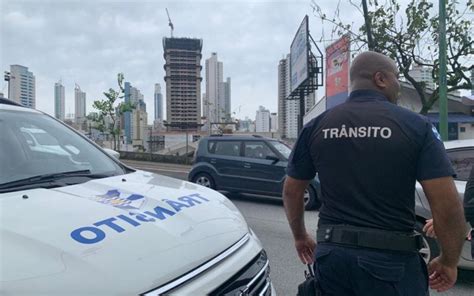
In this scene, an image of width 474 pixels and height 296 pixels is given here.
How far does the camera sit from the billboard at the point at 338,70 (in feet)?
48.8

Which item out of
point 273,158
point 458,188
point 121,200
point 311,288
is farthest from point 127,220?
point 273,158

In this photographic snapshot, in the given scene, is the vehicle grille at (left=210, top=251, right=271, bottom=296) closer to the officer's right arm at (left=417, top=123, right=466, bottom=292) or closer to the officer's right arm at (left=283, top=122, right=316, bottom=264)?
the officer's right arm at (left=283, top=122, right=316, bottom=264)

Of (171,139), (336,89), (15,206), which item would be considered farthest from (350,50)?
(171,139)

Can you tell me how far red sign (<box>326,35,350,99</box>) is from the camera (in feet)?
48.4

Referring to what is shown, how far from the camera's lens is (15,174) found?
2.33m

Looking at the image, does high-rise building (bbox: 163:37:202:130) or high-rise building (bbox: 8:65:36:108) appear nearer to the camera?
high-rise building (bbox: 8:65:36:108)

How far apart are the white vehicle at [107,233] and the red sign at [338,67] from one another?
41.5 ft

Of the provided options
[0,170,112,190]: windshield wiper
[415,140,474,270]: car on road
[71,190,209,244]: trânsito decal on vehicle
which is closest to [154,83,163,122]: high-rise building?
[415,140,474,270]: car on road

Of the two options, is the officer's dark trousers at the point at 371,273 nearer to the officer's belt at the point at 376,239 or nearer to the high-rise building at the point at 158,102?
the officer's belt at the point at 376,239

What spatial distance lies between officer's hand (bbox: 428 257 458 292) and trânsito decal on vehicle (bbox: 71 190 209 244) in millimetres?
1298

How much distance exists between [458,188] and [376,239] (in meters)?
2.81

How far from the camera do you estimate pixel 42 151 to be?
2.74 m

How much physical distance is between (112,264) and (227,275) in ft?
1.85

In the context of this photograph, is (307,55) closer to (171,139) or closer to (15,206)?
(15,206)
